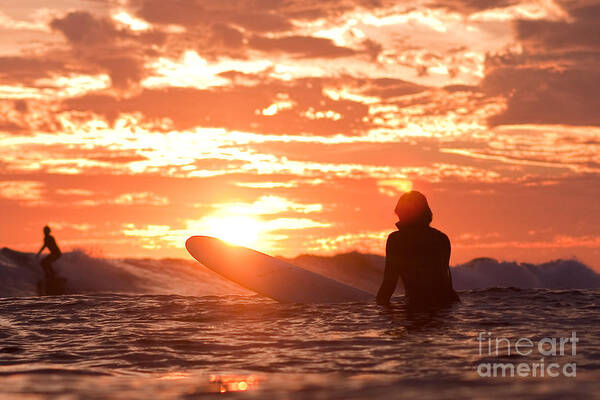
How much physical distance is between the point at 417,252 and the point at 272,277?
3183mm

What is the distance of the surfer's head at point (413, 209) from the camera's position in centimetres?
709

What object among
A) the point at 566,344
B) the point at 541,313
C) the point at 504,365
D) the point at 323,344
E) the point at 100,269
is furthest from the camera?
the point at 100,269

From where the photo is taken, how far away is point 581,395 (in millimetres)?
3516

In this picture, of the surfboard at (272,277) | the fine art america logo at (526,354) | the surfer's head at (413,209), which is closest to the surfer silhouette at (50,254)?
the surfboard at (272,277)

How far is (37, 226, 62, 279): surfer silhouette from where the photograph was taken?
20219 millimetres

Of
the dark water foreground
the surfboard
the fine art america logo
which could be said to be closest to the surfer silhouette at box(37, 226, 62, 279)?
the surfboard

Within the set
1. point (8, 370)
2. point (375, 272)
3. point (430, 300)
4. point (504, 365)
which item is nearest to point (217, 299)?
point (430, 300)

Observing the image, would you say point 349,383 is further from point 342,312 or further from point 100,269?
point 100,269

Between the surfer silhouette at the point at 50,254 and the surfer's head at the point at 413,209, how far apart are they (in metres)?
15.5

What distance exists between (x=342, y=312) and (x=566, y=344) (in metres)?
2.94

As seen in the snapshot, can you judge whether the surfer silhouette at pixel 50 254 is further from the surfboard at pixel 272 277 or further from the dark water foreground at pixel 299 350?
the dark water foreground at pixel 299 350

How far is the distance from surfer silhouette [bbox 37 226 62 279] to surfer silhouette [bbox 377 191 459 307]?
15.4 metres

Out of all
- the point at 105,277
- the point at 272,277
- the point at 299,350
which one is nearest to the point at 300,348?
the point at 299,350

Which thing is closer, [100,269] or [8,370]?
[8,370]
